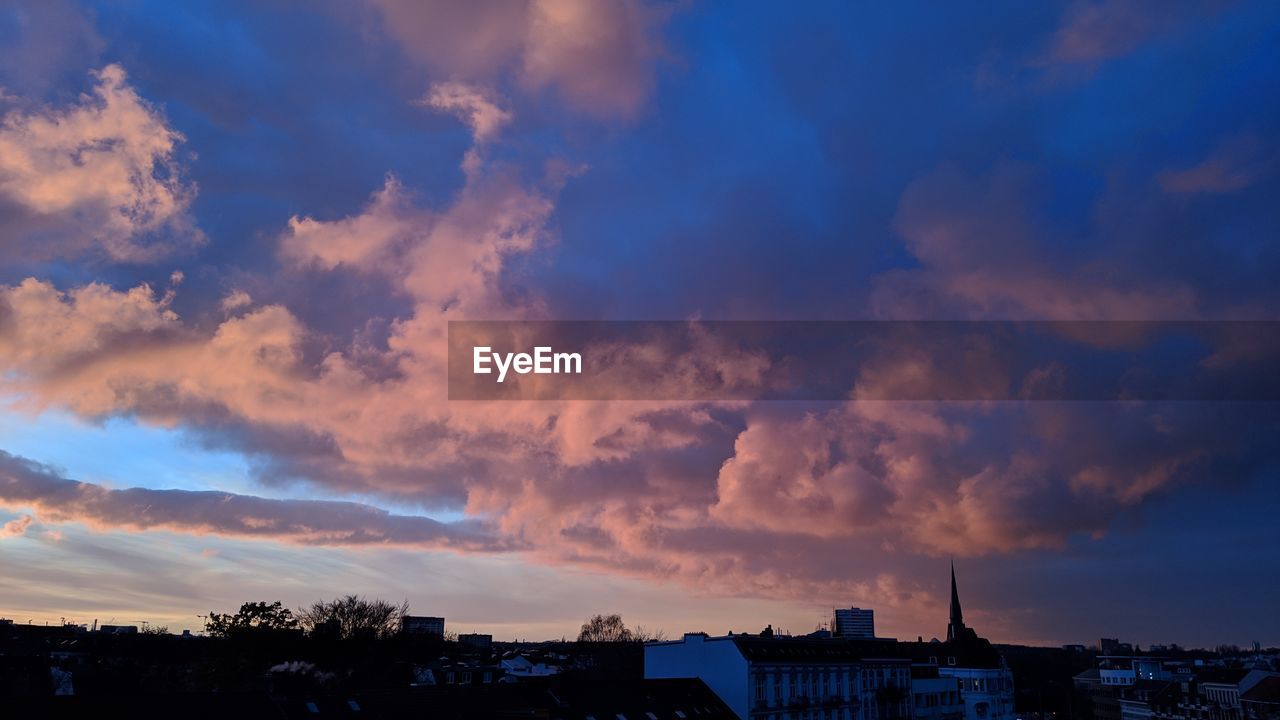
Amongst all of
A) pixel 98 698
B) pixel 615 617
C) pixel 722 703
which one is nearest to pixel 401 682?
pixel 722 703

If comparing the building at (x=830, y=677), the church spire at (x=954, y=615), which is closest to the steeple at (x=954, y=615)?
the church spire at (x=954, y=615)

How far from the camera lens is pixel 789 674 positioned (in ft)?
256

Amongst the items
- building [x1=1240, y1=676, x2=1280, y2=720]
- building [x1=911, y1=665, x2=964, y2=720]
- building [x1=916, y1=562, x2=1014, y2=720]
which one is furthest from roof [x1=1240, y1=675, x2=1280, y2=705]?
building [x1=911, y1=665, x2=964, y2=720]

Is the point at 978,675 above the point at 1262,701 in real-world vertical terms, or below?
above

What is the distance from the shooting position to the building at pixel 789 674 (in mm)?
74000

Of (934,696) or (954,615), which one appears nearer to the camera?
(934,696)

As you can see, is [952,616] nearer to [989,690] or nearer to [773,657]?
[989,690]

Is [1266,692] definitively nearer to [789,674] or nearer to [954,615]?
[954,615]

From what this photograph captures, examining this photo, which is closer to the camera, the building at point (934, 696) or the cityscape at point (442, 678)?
the cityscape at point (442, 678)

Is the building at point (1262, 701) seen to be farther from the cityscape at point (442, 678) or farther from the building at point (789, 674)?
the building at point (789, 674)

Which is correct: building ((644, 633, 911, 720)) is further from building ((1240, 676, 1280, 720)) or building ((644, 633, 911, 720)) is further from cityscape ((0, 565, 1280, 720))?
building ((1240, 676, 1280, 720))

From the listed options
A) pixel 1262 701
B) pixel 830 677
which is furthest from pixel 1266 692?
pixel 830 677

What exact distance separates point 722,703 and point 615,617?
414ft

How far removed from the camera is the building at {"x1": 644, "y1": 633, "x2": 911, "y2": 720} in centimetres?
7400
